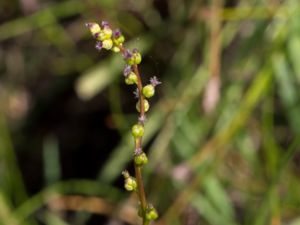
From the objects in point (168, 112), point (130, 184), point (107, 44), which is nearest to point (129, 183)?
point (130, 184)

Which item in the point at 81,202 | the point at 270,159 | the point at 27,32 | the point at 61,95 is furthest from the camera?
the point at 61,95

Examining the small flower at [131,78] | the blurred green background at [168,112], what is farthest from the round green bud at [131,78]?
the blurred green background at [168,112]

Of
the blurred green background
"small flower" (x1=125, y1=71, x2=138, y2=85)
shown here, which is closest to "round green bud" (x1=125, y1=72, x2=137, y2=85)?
"small flower" (x1=125, y1=71, x2=138, y2=85)

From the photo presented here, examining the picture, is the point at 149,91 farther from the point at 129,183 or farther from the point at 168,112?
the point at 168,112

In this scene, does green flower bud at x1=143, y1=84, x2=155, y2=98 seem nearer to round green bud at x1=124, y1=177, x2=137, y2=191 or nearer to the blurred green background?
round green bud at x1=124, y1=177, x2=137, y2=191

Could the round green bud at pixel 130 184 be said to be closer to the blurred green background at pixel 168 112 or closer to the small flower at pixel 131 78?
the small flower at pixel 131 78

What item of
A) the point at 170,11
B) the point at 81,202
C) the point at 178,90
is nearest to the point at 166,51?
the point at 170,11

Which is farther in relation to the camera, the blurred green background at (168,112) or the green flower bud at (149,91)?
the blurred green background at (168,112)

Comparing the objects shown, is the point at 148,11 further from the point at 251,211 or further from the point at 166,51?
the point at 251,211
